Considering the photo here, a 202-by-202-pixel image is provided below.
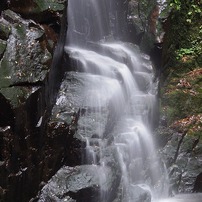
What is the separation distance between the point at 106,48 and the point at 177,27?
2.99 meters

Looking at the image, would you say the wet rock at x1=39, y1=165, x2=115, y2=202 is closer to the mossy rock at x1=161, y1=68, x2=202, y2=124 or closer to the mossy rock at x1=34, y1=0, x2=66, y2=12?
the mossy rock at x1=34, y1=0, x2=66, y2=12

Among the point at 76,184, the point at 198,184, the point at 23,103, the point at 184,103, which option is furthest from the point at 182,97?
the point at 23,103

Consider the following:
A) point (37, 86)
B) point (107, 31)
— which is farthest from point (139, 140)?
point (107, 31)

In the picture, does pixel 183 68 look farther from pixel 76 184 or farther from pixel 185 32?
pixel 76 184

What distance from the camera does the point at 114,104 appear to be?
782cm

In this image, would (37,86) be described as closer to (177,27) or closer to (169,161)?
(169,161)

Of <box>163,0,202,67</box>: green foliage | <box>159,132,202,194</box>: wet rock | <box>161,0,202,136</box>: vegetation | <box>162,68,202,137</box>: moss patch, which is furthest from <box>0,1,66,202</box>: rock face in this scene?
<box>163,0,202,67</box>: green foliage

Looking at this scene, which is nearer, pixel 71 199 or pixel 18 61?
pixel 18 61

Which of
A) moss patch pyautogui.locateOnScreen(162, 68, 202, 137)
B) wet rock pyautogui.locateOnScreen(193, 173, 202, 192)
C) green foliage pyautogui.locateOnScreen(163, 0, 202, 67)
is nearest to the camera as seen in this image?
wet rock pyautogui.locateOnScreen(193, 173, 202, 192)

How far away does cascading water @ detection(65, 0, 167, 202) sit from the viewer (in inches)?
265

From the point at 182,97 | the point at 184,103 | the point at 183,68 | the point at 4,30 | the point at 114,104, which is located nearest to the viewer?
the point at 4,30

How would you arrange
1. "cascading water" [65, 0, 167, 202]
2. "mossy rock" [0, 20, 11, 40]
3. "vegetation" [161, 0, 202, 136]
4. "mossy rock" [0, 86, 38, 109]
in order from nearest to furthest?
1. "mossy rock" [0, 86, 38, 109]
2. "mossy rock" [0, 20, 11, 40]
3. "cascading water" [65, 0, 167, 202]
4. "vegetation" [161, 0, 202, 136]

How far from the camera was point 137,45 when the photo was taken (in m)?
10.8

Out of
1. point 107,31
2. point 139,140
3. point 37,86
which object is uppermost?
point 107,31
